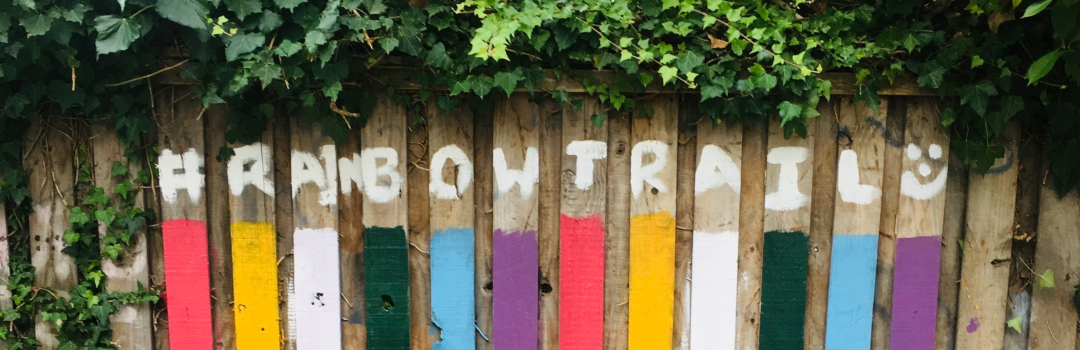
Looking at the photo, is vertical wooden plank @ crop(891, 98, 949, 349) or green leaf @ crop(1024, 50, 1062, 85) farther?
vertical wooden plank @ crop(891, 98, 949, 349)

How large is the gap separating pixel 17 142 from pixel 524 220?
2.09 m

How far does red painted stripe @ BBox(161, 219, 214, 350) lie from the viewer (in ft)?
9.61

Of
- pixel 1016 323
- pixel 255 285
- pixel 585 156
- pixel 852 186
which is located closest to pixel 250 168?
pixel 255 285

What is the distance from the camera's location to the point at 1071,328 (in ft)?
9.98

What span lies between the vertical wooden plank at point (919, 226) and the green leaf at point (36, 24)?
3300 mm

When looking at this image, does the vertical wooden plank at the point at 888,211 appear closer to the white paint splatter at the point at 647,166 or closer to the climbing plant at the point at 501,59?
the climbing plant at the point at 501,59

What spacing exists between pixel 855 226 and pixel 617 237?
3.26 ft

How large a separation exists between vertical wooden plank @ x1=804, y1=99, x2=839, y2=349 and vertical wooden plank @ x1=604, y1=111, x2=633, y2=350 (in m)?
0.77

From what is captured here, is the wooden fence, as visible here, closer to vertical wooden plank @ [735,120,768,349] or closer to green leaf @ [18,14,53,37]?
vertical wooden plank @ [735,120,768,349]

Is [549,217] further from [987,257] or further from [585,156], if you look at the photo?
[987,257]

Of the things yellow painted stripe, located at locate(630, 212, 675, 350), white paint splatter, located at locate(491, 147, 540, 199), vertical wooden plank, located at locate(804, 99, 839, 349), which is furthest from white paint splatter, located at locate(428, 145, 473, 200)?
vertical wooden plank, located at locate(804, 99, 839, 349)

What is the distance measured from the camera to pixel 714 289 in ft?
9.73

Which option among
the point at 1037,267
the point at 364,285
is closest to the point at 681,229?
the point at 364,285

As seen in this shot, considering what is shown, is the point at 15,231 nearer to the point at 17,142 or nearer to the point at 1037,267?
the point at 17,142
